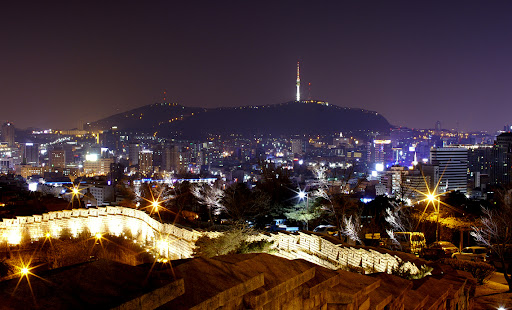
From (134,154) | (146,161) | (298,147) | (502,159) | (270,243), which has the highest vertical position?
(270,243)

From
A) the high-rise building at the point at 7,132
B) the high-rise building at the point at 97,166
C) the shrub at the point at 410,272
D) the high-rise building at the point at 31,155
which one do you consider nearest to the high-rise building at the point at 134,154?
the high-rise building at the point at 97,166

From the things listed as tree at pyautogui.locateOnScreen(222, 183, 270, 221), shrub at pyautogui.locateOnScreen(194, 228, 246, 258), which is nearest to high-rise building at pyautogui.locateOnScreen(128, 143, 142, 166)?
tree at pyautogui.locateOnScreen(222, 183, 270, 221)

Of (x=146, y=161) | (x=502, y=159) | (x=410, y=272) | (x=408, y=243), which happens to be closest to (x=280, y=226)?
(x=408, y=243)

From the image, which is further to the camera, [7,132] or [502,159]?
[7,132]

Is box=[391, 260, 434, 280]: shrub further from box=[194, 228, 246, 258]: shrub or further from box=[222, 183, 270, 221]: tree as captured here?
box=[222, 183, 270, 221]: tree

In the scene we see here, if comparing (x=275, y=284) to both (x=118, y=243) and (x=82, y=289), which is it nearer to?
(x=82, y=289)

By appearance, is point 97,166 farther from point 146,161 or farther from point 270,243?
point 270,243

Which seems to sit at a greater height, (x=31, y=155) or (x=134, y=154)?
(x=134, y=154)
